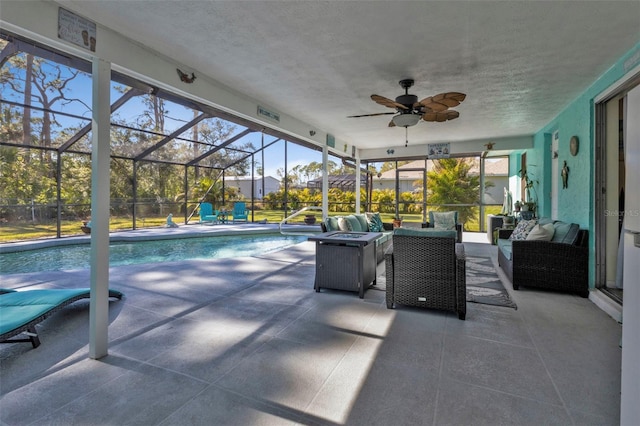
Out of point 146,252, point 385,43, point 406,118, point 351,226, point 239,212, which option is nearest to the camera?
point 385,43

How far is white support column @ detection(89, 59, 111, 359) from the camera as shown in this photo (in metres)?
2.28

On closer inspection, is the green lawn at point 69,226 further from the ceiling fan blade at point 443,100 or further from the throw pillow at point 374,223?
the ceiling fan blade at point 443,100

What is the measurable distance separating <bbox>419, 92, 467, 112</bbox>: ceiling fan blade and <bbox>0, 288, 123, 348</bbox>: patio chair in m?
4.22

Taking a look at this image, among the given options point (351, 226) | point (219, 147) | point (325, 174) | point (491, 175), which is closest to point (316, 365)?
point (351, 226)

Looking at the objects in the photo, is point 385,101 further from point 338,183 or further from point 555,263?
point 338,183

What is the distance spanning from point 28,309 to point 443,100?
4.48 m

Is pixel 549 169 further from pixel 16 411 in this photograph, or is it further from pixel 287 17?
pixel 16 411

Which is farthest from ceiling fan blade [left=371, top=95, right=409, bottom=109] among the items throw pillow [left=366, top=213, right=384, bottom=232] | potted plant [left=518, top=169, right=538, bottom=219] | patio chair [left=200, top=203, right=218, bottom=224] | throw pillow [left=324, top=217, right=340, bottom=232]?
patio chair [left=200, top=203, right=218, bottom=224]

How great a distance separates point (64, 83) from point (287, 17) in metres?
8.88

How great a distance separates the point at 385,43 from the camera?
114 inches

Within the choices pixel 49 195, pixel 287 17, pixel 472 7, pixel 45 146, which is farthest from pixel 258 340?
pixel 49 195

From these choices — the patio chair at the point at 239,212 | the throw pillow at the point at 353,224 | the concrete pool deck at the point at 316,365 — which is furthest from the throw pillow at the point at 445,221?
the patio chair at the point at 239,212

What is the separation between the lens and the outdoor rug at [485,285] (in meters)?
3.51

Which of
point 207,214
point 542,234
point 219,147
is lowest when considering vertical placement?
point 542,234
